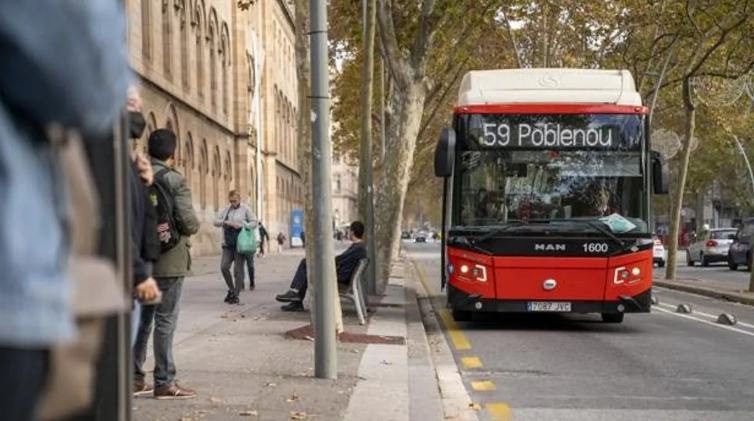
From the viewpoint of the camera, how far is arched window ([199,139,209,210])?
4025 cm

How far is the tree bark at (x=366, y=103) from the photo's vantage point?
47.3 ft

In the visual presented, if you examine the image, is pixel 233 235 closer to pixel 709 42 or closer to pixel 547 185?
pixel 547 185

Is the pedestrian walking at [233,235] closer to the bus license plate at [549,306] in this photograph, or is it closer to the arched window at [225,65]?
the bus license plate at [549,306]

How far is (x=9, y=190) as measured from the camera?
4.60 feet

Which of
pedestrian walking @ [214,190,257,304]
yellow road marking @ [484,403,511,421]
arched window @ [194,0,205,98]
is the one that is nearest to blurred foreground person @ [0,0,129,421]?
yellow road marking @ [484,403,511,421]

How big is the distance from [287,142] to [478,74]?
58.4 meters

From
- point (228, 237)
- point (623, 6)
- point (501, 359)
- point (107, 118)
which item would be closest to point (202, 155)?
point (623, 6)

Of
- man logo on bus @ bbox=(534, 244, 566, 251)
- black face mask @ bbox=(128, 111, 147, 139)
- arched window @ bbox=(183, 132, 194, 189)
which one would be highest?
arched window @ bbox=(183, 132, 194, 189)

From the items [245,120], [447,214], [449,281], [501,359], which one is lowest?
[501,359]

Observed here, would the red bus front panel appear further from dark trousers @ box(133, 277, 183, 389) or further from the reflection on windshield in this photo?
dark trousers @ box(133, 277, 183, 389)

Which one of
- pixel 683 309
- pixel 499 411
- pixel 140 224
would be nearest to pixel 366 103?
pixel 683 309

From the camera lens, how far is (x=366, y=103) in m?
15.0

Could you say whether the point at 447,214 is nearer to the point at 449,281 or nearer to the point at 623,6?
the point at 449,281

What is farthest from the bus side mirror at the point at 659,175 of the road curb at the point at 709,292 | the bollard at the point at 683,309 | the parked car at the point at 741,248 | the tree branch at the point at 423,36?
the parked car at the point at 741,248
